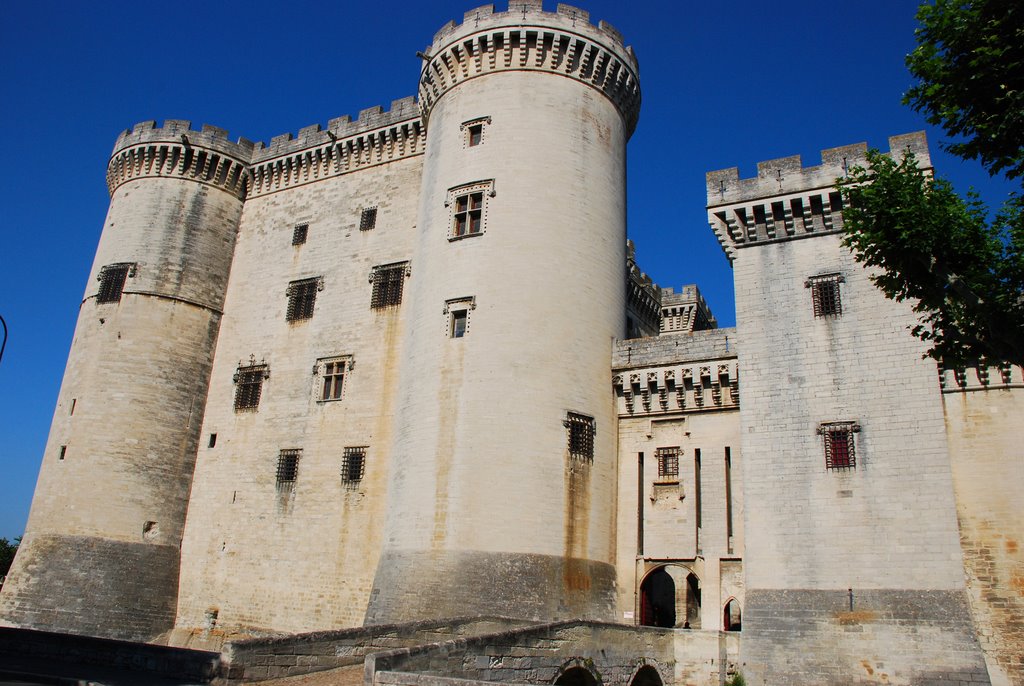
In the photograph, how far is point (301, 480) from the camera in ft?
77.8

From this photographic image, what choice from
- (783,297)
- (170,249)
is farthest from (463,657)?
(170,249)

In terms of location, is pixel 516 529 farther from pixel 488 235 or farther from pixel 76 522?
pixel 76 522

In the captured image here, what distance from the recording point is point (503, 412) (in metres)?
19.3

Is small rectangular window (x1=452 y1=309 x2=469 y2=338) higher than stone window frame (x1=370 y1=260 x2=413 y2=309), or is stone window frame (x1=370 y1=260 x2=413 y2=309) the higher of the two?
stone window frame (x1=370 y1=260 x2=413 y2=309)

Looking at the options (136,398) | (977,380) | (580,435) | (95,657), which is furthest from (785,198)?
(136,398)

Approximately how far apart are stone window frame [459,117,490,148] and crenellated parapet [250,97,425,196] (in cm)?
347

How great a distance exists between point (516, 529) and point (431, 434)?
3.12 meters

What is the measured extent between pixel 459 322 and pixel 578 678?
8.93 m

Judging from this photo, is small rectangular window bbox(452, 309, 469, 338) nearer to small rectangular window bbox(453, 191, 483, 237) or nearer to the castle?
the castle

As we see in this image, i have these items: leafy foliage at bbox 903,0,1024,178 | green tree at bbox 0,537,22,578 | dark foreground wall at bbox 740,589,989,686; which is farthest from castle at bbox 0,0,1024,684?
green tree at bbox 0,537,22,578

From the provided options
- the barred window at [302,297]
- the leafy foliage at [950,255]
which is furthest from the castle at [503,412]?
the leafy foliage at [950,255]

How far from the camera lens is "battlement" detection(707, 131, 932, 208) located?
60.5 feet

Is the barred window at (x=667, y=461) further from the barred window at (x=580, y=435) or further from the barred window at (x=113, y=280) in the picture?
the barred window at (x=113, y=280)

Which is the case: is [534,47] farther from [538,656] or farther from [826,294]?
[538,656]
